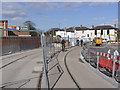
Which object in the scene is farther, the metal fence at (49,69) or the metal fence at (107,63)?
the metal fence at (107,63)

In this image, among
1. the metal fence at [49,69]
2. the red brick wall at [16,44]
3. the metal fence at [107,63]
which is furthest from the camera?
the red brick wall at [16,44]

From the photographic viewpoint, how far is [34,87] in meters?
7.18

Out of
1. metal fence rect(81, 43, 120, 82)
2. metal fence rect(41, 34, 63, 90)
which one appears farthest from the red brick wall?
metal fence rect(81, 43, 120, 82)

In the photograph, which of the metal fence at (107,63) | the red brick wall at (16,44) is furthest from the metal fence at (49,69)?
the red brick wall at (16,44)

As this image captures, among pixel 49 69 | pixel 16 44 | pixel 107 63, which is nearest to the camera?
pixel 107 63

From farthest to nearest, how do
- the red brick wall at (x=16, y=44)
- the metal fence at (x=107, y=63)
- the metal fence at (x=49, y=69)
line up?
the red brick wall at (x=16, y=44)
the metal fence at (x=107, y=63)
the metal fence at (x=49, y=69)

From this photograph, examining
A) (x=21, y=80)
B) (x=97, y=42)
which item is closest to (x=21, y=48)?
(x=21, y=80)

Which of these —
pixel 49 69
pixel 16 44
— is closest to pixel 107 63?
pixel 49 69

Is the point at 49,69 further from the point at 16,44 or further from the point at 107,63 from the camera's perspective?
the point at 16,44

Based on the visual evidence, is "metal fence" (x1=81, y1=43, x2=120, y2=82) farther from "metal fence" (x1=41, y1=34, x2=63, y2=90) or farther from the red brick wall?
the red brick wall

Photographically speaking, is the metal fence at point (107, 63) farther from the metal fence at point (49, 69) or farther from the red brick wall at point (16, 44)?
the red brick wall at point (16, 44)

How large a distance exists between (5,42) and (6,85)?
536 inches

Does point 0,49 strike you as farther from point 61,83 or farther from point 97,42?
point 97,42

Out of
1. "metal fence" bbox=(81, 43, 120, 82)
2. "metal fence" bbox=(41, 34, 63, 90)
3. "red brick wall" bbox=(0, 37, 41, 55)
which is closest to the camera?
"metal fence" bbox=(41, 34, 63, 90)
